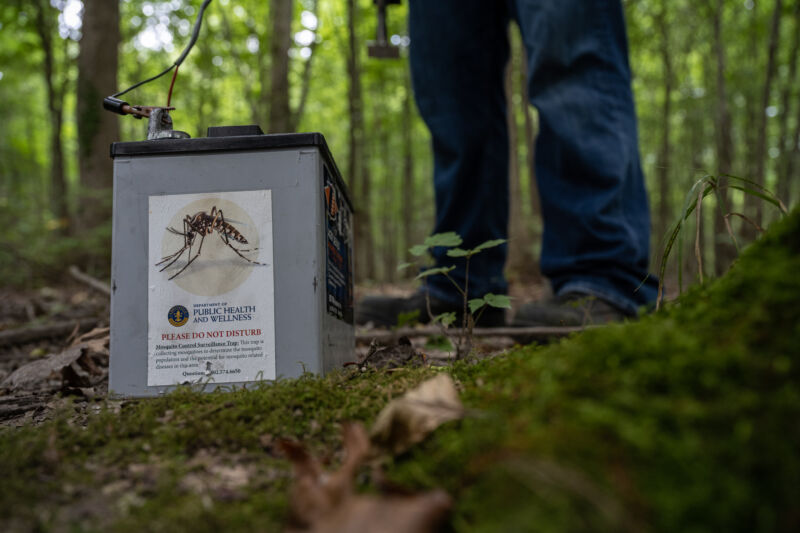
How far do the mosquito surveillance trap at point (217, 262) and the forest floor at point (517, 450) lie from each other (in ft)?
0.75

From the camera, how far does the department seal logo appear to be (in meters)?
1.24

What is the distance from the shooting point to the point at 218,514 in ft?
2.07

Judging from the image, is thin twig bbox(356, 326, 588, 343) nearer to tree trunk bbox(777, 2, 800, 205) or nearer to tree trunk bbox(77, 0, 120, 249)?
tree trunk bbox(77, 0, 120, 249)

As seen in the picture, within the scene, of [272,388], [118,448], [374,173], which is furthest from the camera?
[374,173]

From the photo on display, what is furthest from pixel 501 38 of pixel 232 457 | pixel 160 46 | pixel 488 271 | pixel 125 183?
pixel 160 46

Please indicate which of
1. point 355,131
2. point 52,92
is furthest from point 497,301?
point 52,92

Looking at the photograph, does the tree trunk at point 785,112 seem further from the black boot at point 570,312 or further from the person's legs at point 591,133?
the black boot at point 570,312

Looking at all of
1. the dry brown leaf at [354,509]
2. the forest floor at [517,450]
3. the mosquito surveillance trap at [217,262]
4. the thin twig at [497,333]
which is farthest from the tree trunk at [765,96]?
the dry brown leaf at [354,509]

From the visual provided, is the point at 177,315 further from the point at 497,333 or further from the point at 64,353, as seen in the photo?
the point at 497,333

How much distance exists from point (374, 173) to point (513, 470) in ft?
64.6

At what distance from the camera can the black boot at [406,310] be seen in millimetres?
2467

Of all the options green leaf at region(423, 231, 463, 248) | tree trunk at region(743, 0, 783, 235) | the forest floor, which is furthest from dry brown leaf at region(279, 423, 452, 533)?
tree trunk at region(743, 0, 783, 235)

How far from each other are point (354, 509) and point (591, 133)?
186cm

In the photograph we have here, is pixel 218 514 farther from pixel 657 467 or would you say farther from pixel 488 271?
pixel 488 271
